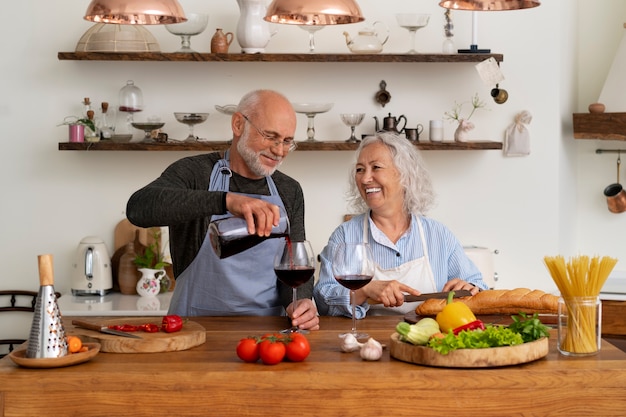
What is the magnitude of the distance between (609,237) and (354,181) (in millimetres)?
2209

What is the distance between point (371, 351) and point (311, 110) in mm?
2530

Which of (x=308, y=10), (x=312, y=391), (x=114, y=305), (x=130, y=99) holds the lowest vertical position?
(x=114, y=305)

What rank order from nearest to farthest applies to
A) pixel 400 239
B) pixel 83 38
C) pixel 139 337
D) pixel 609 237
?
pixel 139 337 → pixel 400 239 → pixel 83 38 → pixel 609 237

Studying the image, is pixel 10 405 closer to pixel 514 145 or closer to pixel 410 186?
pixel 410 186

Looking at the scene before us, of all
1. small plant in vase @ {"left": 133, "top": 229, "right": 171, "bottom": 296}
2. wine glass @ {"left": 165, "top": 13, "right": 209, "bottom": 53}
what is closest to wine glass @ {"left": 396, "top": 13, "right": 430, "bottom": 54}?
wine glass @ {"left": 165, "top": 13, "right": 209, "bottom": 53}

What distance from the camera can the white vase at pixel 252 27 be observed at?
450 centimetres

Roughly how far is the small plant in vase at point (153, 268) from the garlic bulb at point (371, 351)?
8.25 ft

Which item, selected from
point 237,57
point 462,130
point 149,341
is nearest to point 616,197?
point 462,130

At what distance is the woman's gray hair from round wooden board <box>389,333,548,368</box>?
1.27 m

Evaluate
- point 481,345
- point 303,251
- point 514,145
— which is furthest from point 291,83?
point 481,345

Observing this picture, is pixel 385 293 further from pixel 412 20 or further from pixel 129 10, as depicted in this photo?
pixel 412 20

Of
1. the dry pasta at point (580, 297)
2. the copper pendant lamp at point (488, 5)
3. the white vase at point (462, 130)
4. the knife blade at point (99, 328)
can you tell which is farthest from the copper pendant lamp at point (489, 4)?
→ the white vase at point (462, 130)

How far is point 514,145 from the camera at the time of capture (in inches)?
186

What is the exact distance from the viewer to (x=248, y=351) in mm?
2137
